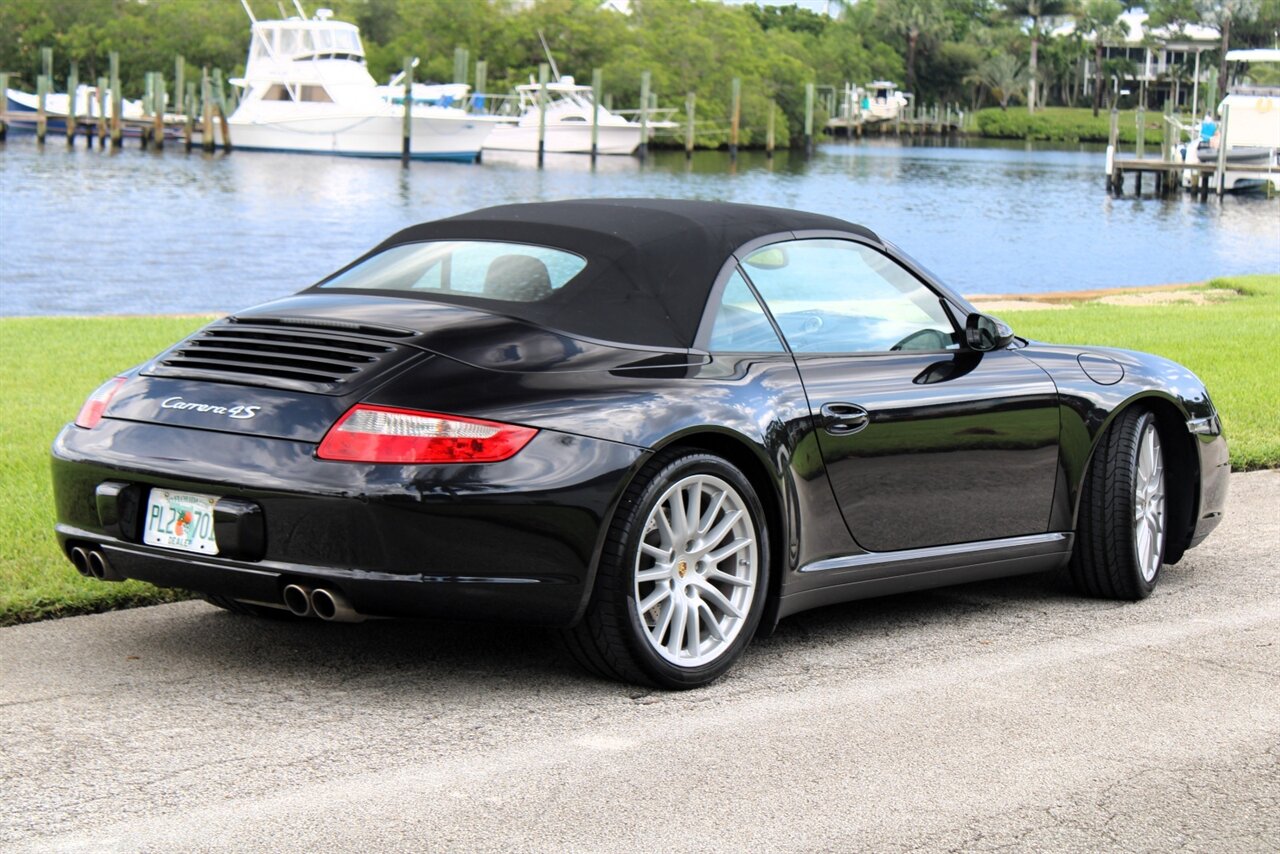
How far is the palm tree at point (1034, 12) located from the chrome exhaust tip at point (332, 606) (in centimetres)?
17747

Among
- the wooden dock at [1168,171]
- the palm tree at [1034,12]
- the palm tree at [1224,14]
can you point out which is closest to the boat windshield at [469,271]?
the wooden dock at [1168,171]

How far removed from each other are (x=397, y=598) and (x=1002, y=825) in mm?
1638

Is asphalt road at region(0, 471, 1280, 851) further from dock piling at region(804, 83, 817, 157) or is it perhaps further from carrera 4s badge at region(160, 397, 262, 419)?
dock piling at region(804, 83, 817, 157)

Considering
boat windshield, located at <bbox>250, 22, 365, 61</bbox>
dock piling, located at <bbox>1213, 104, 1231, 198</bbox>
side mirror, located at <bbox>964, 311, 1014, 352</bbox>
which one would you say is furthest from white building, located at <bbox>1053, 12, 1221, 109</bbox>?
side mirror, located at <bbox>964, 311, 1014, 352</bbox>

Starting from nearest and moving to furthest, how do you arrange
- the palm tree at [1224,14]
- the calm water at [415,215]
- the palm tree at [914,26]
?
the calm water at [415,215]
the palm tree at [1224,14]
the palm tree at [914,26]

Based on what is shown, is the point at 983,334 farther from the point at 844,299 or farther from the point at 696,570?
the point at 696,570

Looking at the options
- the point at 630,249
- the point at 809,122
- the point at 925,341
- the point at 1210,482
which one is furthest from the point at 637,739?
the point at 809,122

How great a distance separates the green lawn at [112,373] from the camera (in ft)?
20.7

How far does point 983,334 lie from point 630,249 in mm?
1389

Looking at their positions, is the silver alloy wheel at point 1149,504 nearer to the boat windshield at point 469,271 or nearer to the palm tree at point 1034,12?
the boat windshield at point 469,271

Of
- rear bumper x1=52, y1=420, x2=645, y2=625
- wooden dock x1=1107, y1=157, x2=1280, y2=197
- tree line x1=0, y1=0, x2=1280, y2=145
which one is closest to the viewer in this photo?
rear bumper x1=52, y1=420, x2=645, y2=625

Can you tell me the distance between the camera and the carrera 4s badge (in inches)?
194

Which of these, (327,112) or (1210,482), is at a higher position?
(327,112)

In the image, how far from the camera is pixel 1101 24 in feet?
576
